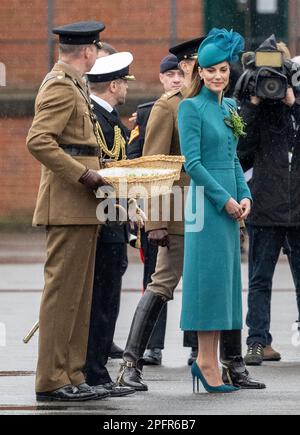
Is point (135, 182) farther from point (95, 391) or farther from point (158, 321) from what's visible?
point (158, 321)

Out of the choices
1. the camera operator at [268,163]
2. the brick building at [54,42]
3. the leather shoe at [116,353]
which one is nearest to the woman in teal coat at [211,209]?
the camera operator at [268,163]

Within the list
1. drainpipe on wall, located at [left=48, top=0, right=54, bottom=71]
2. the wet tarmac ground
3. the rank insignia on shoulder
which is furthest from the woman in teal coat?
drainpipe on wall, located at [left=48, top=0, right=54, bottom=71]

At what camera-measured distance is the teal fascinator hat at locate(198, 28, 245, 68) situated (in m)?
8.67

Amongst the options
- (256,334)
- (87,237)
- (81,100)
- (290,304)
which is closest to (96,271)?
(87,237)

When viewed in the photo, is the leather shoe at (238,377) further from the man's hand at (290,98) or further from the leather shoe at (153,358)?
the man's hand at (290,98)

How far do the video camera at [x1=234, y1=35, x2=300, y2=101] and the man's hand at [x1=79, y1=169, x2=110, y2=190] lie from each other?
2.15m

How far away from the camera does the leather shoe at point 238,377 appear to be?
8.93 meters

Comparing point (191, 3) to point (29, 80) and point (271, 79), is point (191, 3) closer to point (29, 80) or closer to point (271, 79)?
point (29, 80)

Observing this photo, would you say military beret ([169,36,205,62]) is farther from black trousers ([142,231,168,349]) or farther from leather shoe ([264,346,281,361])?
leather shoe ([264,346,281,361])

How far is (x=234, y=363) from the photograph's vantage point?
29.5ft

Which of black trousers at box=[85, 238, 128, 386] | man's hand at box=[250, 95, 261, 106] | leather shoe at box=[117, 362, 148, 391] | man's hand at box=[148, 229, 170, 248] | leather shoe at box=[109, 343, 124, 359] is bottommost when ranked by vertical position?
leather shoe at box=[109, 343, 124, 359]

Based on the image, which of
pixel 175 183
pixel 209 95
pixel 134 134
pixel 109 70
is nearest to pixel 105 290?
pixel 175 183

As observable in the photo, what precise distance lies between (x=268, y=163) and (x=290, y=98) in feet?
1.41
